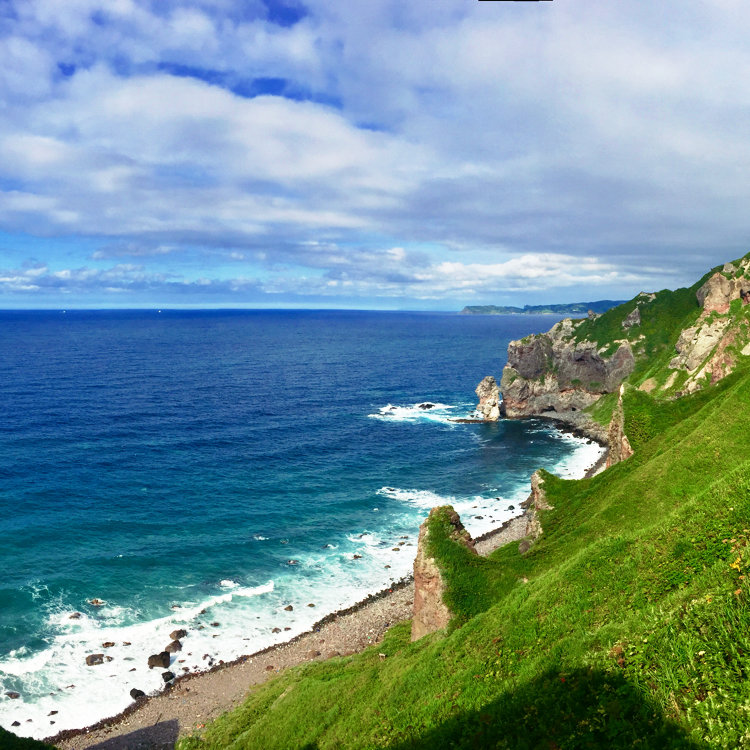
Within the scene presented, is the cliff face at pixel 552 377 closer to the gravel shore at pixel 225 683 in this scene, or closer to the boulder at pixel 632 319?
the boulder at pixel 632 319

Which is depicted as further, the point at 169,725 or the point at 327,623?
the point at 327,623

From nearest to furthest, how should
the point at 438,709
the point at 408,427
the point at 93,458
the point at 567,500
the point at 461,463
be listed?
the point at 438,709, the point at 567,500, the point at 93,458, the point at 461,463, the point at 408,427

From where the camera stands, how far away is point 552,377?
473 feet

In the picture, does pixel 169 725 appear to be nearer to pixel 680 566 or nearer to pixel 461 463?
pixel 680 566

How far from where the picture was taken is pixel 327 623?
57.9m

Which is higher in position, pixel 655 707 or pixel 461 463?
pixel 655 707

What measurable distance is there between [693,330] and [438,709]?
112612 mm

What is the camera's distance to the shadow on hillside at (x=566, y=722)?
14.6 meters

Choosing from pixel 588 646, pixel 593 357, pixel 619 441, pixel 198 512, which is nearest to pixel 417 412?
pixel 593 357

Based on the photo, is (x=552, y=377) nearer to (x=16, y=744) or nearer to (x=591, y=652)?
(x=591, y=652)

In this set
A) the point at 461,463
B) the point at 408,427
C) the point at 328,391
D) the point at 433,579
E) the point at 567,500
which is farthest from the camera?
the point at 328,391

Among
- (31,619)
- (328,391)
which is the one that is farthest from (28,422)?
(328,391)

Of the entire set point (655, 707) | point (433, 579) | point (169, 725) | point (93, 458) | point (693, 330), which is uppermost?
Answer: point (693, 330)

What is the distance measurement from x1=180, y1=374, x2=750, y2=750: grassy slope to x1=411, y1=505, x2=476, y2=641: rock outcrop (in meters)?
0.96
